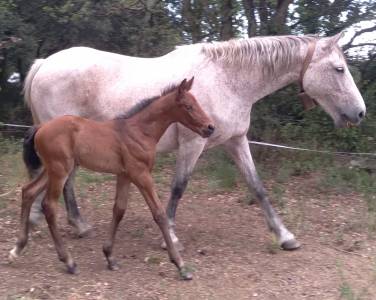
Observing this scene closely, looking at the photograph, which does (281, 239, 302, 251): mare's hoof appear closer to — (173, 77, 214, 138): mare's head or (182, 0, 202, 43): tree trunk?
(173, 77, 214, 138): mare's head

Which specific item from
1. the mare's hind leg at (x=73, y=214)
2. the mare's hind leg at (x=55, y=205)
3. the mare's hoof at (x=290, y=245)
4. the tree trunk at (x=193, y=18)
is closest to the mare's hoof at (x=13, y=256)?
the mare's hind leg at (x=55, y=205)

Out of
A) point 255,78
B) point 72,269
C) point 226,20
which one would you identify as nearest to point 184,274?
point 72,269

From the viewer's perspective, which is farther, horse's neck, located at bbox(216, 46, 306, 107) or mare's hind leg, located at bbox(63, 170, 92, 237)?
mare's hind leg, located at bbox(63, 170, 92, 237)

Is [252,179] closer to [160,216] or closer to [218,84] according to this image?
[218,84]

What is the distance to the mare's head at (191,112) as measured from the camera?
4.67 m

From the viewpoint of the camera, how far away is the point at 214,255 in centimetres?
542

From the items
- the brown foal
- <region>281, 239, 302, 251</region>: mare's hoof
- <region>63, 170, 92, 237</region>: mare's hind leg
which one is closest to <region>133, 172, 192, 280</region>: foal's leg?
the brown foal

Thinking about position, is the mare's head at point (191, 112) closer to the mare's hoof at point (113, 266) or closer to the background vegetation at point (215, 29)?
the mare's hoof at point (113, 266)

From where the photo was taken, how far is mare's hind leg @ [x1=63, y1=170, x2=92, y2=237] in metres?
5.88

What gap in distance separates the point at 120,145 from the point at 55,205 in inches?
26.2

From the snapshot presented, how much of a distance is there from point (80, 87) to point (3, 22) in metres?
4.10

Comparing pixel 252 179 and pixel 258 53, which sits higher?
pixel 258 53

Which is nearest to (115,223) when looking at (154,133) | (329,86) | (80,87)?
(154,133)

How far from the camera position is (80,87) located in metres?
5.70
